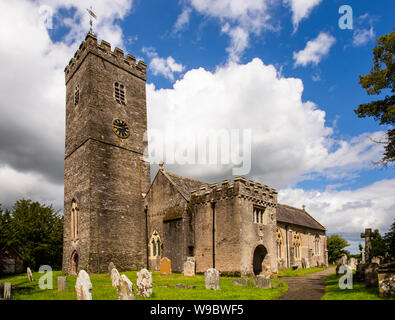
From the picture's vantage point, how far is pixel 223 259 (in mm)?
22422

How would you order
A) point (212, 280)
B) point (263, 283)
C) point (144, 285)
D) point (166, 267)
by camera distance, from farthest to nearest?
point (166, 267), point (263, 283), point (212, 280), point (144, 285)

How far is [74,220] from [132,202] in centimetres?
526

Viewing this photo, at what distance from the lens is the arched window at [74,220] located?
27.4 metres

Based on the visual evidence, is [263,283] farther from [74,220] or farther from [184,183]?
[74,220]

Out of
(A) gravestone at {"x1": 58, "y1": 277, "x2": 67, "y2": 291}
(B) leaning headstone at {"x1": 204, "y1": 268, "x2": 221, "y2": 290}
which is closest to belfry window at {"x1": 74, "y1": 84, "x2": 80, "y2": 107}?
(A) gravestone at {"x1": 58, "y1": 277, "x2": 67, "y2": 291}

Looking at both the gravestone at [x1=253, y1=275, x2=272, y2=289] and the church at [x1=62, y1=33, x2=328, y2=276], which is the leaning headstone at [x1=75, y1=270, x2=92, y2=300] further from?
the church at [x1=62, y1=33, x2=328, y2=276]

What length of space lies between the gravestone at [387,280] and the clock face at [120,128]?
2376 centimetres

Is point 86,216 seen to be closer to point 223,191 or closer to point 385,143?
point 223,191

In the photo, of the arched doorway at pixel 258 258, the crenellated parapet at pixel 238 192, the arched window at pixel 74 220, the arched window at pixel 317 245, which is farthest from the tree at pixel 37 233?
the arched window at pixel 317 245

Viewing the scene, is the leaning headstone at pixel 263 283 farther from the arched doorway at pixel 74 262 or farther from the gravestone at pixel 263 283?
the arched doorway at pixel 74 262

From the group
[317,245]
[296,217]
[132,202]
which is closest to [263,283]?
[132,202]

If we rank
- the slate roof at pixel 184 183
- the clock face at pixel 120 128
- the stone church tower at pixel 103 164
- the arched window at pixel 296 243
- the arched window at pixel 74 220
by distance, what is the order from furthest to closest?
the arched window at pixel 296 243, the clock face at pixel 120 128, the arched window at pixel 74 220, the slate roof at pixel 184 183, the stone church tower at pixel 103 164

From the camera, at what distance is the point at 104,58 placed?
30.4 m
